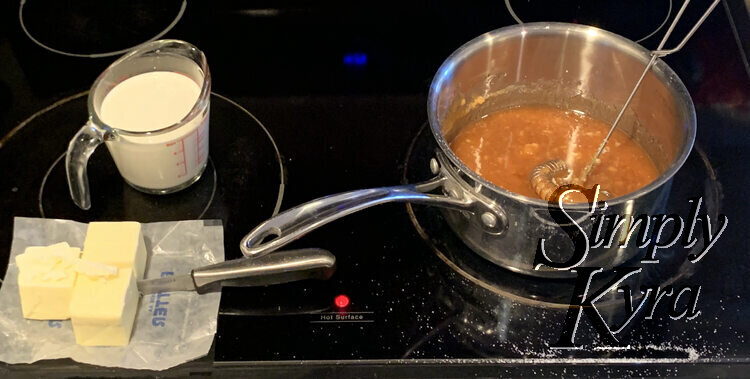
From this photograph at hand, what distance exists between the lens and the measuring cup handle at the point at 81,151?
89 centimetres

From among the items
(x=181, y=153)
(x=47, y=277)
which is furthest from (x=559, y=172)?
(x=47, y=277)

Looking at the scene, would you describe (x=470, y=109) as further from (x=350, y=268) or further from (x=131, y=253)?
(x=131, y=253)

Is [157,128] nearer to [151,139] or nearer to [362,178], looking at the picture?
[151,139]

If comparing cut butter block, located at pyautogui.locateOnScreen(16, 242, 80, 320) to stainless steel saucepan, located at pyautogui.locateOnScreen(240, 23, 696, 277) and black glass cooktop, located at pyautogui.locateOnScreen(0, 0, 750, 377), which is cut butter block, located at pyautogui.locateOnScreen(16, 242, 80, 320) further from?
stainless steel saucepan, located at pyautogui.locateOnScreen(240, 23, 696, 277)

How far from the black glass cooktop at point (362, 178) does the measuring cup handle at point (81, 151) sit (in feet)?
0.19

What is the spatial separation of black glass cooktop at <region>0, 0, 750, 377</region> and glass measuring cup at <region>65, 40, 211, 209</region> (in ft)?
0.09

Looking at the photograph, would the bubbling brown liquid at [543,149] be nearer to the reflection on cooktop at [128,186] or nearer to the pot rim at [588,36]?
the pot rim at [588,36]

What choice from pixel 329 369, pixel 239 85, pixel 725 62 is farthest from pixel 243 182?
pixel 725 62

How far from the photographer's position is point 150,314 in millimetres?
860

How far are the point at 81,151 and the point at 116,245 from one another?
114 millimetres

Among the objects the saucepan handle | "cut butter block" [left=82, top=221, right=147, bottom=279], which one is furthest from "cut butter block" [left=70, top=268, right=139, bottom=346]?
the saucepan handle

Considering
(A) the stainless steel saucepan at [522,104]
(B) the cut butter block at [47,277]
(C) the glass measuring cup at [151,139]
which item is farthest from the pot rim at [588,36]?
(B) the cut butter block at [47,277]

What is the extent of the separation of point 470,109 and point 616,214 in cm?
25

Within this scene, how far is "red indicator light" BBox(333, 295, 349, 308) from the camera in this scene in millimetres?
873
